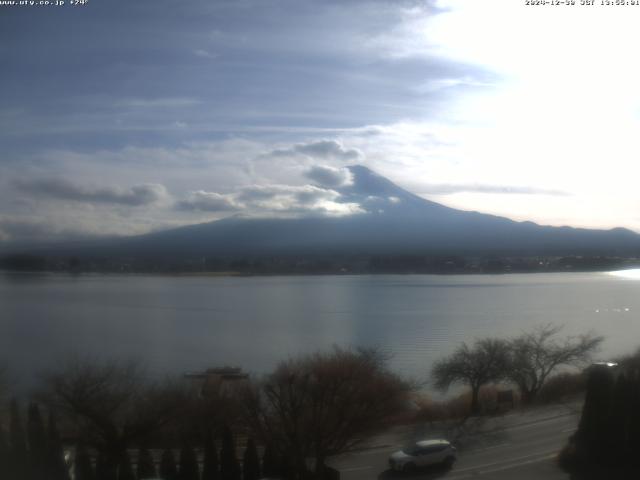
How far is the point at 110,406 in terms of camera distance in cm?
473

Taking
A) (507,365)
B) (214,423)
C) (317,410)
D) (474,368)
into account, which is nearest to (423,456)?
(317,410)

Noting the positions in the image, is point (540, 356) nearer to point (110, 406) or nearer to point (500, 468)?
point (500, 468)

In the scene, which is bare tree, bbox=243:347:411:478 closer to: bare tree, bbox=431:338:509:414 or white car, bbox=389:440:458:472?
white car, bbox=389:440:458:472

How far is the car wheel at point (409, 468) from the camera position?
416cm

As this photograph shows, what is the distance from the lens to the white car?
13.8 feet

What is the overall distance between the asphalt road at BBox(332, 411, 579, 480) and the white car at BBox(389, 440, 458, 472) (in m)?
0.05

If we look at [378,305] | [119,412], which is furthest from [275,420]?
[378,305]

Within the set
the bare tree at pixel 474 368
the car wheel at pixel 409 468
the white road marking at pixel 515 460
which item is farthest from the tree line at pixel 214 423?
the bare tree at pixel 474 368

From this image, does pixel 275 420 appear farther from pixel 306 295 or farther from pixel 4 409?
pixel 306 295

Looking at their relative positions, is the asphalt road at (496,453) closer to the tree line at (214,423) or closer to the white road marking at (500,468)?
the white road marking at (500,468)

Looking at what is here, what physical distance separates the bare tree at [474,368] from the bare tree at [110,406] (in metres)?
3.19

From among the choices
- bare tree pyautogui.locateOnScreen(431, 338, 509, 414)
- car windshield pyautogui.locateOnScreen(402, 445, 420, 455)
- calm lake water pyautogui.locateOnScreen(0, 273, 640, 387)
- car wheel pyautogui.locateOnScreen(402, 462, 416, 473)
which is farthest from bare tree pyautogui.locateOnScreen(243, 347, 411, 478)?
calm lake water pyautogui.locateOnScreen(0, 273, 640, 387)

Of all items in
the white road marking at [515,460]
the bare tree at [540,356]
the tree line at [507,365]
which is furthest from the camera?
the bare tree at [540,356]

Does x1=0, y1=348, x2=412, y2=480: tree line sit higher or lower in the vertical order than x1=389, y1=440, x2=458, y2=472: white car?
higher
